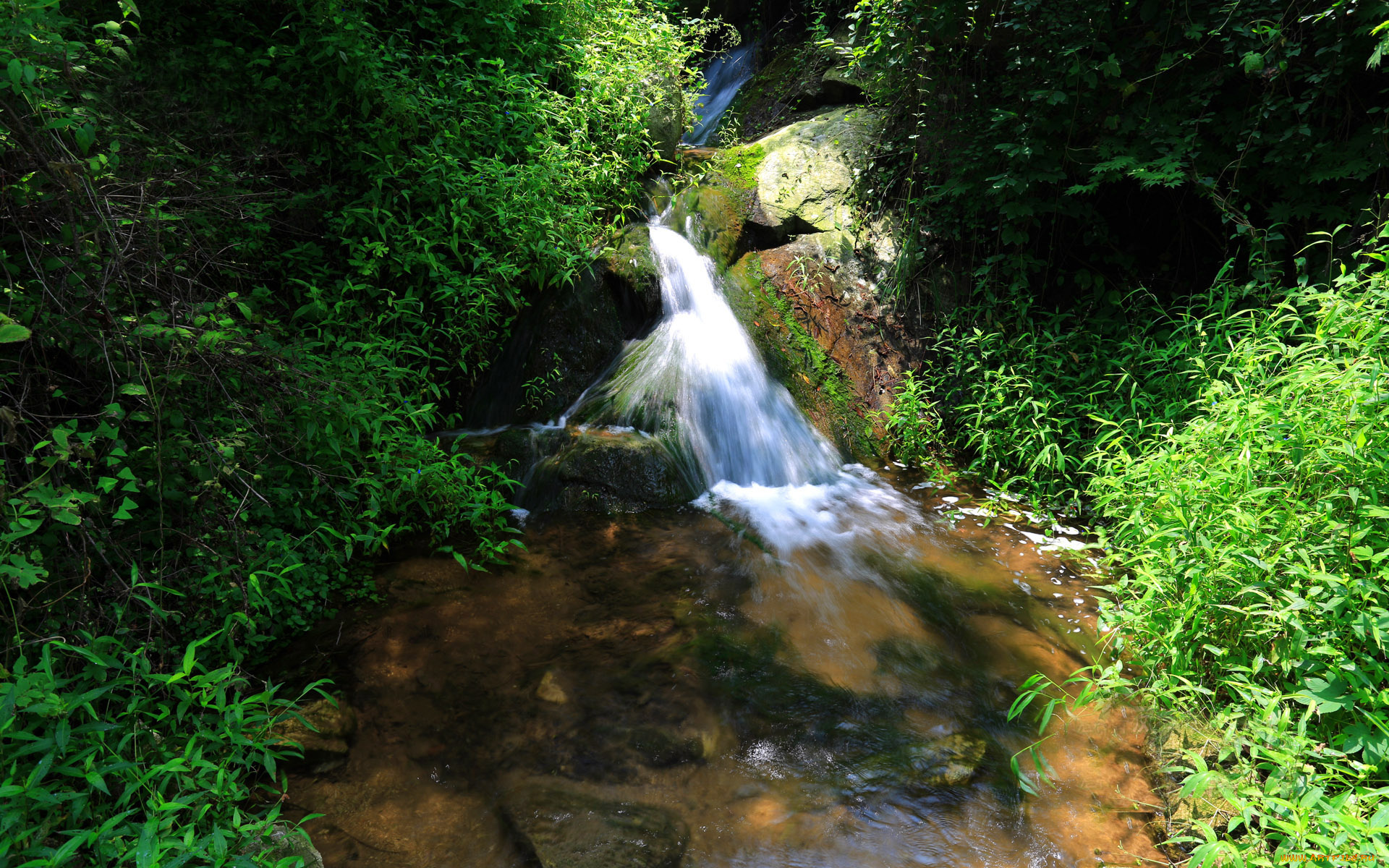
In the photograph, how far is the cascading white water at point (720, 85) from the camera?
405 inches

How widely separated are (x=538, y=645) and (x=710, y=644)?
0.92 meters

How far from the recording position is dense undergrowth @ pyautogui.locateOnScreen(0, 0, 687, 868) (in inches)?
81.7

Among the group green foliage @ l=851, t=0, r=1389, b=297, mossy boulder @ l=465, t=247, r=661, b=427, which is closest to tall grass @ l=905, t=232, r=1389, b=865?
green foliage @ l=851, t=0, r=1389, b=297

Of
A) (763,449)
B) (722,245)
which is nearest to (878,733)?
(763,449)

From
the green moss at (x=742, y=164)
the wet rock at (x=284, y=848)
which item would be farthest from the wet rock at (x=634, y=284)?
the wet rock at (x=284, y=848)

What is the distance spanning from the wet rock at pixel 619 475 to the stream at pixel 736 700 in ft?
0.56

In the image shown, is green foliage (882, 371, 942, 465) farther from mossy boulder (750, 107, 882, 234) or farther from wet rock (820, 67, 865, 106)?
wet rock (820, 67, 865, 106)

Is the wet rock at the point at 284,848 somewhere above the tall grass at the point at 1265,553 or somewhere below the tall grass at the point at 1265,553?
below

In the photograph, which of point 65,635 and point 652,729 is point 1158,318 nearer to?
point 652,729

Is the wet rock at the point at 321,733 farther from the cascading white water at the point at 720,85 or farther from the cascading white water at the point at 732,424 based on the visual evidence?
the cascading white water at the point at 720,85

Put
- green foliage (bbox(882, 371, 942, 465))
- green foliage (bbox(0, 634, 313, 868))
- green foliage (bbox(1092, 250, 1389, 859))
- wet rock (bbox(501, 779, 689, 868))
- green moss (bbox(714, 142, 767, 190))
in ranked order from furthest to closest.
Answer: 1. green moss (bbox(714, 142, 767, 190))
2. green foliage (bbox(882, 371, 942, 465))
3. wet rock (bbox(501, 779, 689, 868))
4. green foliage (bbox(1092, 250, 1389, 859))
5. green foliage (bbox(0, 634, 313, 868))

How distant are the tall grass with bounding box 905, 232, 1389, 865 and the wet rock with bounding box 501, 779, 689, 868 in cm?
179

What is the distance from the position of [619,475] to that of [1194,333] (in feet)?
14.4

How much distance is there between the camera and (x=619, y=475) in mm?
5020
